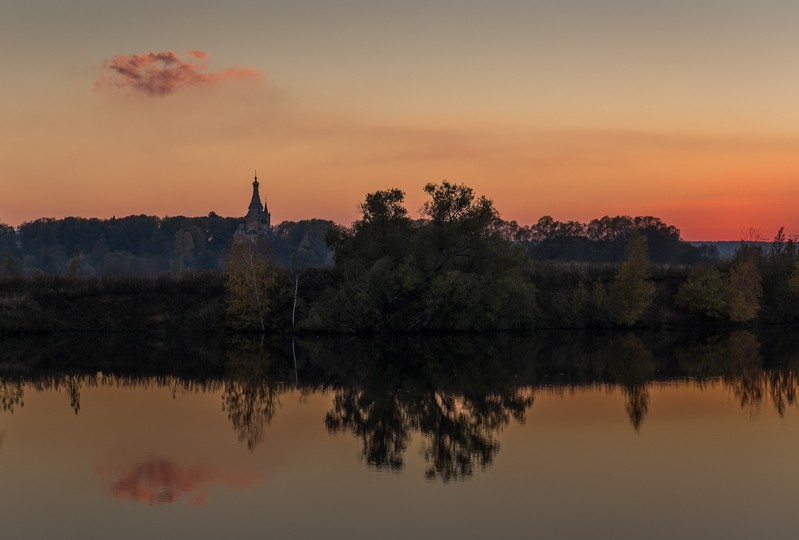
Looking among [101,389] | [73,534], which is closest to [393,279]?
[101,389]

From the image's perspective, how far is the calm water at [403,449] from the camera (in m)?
16.7

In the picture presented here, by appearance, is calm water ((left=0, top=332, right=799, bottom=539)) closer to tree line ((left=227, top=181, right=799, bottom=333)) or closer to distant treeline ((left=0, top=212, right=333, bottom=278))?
tree line ((left=227, top=181, right=799, bottom=333))

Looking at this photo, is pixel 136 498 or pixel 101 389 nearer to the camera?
pixel 136 498

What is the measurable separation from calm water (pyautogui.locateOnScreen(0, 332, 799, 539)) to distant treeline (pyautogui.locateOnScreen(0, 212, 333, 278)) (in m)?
117

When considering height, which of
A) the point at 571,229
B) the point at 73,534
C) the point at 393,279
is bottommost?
the point at 73,534

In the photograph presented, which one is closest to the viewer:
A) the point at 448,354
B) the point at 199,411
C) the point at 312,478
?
the point at 312,478

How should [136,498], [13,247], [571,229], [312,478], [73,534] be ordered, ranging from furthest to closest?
1. [13,247]
2. [571,229]
3. [312,478]
4. [136,498]
5. [73,534]

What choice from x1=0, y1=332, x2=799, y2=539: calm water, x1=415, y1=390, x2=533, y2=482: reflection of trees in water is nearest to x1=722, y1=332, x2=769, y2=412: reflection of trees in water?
x1=0, y1=332, x2=799, y2=539: calm water

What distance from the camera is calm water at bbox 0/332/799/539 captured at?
1667 centimetres

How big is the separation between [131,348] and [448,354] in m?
19.8

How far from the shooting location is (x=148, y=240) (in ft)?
566

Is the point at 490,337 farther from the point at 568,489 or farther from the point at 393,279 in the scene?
the point at 568,489

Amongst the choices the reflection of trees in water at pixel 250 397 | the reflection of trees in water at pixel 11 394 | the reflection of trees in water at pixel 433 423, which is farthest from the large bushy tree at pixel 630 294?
the reflection of trees in water at pixel 11 394

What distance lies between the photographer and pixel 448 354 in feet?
151
